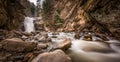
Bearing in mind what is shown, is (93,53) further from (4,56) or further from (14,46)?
(4,56)

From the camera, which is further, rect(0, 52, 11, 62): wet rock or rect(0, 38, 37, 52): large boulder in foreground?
rect(0, 38, 37, 52): large boulder in foreground

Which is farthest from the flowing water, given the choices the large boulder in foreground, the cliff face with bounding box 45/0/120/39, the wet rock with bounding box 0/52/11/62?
the cliff face with bounding box 45/0/120/39

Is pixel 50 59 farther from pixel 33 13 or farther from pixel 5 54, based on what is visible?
pixel 33 13

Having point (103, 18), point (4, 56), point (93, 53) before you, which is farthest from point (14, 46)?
point (103, 18)

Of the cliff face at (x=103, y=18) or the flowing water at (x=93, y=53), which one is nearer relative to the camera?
the flowing water at (x=93, y=53)

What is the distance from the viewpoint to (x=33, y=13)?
63.7 metres

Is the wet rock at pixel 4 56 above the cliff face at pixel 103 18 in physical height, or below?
below

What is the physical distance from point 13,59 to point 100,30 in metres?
15.3

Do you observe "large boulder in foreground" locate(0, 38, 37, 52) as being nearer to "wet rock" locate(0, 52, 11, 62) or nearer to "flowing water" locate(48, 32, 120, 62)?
"wet rock" locate(0, 52, 11, 62)

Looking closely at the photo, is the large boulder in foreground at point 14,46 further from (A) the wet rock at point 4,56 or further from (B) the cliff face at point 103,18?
(B) the cliff face at point 103,18

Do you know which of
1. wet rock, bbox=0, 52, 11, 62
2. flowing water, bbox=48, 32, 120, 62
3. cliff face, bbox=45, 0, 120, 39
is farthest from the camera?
cliff face, bbox=45, 0, 120, 39

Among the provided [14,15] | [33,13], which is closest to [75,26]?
[14,15]

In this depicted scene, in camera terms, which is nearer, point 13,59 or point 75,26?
point 13,59

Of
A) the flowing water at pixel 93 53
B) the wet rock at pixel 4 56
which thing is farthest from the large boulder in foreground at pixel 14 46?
the flowing water at pixel 93 53
